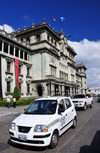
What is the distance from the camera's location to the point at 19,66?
3412cm

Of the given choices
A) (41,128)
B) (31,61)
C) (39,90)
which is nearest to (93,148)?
(41,128)

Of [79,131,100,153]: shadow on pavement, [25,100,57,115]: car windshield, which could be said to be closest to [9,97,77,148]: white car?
[25,100,57,115]: car windshield

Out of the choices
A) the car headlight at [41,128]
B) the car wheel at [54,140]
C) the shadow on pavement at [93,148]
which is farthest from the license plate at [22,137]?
the shadow on pavement at [93,148]

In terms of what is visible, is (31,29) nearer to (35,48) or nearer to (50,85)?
(35,48)

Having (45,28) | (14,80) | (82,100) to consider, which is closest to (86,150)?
(82,100)

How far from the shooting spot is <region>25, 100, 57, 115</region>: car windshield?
573 cm

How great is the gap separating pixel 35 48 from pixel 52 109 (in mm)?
34748

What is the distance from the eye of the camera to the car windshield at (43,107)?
18.8ft

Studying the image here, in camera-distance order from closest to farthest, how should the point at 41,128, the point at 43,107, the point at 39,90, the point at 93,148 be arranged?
the point at 41,128 < the point at 93,148 < the point at 43,107 < the point at 39,90

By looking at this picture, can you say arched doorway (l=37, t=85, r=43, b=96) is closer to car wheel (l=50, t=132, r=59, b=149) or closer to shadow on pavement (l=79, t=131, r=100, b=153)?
shadow on pavement (l=79, t=131, r=100, b=153)

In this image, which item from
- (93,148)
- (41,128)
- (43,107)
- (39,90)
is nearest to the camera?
(41,128)

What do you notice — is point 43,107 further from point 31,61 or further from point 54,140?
point 31,61

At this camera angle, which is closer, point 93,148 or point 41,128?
point 41,128

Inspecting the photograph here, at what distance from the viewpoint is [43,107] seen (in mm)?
6082
